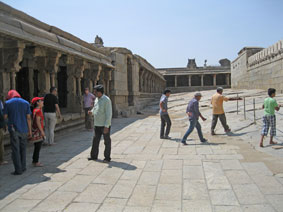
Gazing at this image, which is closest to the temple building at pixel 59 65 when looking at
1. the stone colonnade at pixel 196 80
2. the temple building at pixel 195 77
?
the temple building at pixel 195 77

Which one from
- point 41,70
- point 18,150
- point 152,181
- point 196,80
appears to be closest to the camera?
point 152,181

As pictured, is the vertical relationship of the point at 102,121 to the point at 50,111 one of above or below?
below

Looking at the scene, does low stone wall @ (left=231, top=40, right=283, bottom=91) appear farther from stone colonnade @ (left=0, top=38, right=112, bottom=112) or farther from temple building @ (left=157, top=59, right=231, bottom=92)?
temple building @ (left=157, top=59, right=231, bottom=92)

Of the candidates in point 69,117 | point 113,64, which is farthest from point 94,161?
point 113,64

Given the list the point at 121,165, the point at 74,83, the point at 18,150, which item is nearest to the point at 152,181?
the point at 121,165

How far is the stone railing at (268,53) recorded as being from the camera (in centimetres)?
1560

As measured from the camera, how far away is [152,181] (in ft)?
13.8

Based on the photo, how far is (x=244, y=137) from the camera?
25.0ft

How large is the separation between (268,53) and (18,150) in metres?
17.1

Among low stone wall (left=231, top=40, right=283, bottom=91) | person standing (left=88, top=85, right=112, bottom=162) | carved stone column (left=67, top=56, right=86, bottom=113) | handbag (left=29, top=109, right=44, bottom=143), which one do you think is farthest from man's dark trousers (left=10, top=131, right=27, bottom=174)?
low stone wall (left=231, top=40, right=283, bottom=91)

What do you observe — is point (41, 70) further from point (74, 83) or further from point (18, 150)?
point (18, 150)

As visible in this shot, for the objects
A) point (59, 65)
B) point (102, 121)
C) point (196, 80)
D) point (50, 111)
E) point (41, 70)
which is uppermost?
point (196, 80)

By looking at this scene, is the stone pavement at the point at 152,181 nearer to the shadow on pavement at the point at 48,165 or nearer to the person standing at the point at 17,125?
the shadow on pavement at the point at 48,165

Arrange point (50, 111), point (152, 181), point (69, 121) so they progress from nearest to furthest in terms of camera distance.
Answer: point (152, 181) < point (50, 111) < point (69, 121)
